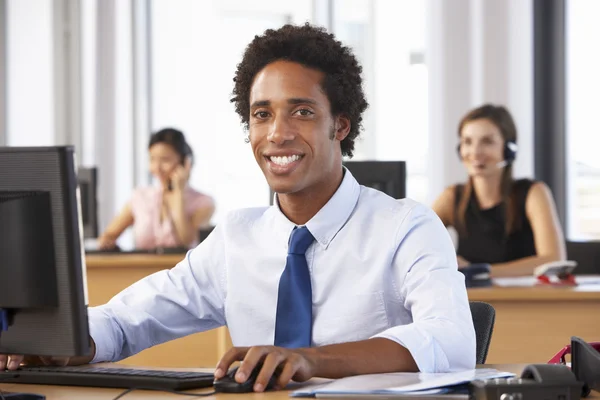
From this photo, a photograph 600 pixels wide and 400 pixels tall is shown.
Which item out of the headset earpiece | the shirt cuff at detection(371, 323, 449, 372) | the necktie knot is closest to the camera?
the shirt cuff at detection(371, 323, 449, 372)

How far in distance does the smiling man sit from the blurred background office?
3.92 meters

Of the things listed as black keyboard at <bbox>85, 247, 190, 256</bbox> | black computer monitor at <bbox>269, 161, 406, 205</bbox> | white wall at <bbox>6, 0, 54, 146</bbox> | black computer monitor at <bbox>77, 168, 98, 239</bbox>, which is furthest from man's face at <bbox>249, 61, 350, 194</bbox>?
white wall at <bbox>6, 0, 54, 146</bbox>

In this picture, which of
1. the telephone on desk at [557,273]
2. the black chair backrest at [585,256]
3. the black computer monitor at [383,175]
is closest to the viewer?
the black computer monitor at [383,175]

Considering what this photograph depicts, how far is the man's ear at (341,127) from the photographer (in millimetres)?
2000

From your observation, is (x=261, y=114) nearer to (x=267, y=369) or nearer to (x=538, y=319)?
(x=267, y=369)

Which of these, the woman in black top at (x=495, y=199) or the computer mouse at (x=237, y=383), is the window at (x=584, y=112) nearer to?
the woman in black top at (x=495, y=199)

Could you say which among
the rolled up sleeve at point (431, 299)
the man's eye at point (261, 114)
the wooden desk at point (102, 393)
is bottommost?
the wooden desk at point (102, 393)

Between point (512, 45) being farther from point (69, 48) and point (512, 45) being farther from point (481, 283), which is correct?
point (69, 48)

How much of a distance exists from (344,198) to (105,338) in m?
0.55

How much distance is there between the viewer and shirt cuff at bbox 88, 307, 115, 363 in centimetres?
185

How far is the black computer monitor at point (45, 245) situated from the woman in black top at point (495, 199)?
2.99 meters

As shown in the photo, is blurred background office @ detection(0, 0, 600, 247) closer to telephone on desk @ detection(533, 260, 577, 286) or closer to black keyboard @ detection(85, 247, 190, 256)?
black keyboard @ detection(85, 247, 190, 256)

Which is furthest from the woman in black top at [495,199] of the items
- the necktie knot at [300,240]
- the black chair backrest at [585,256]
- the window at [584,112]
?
the necktie knot at [300,240]

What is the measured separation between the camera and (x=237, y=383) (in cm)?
148
